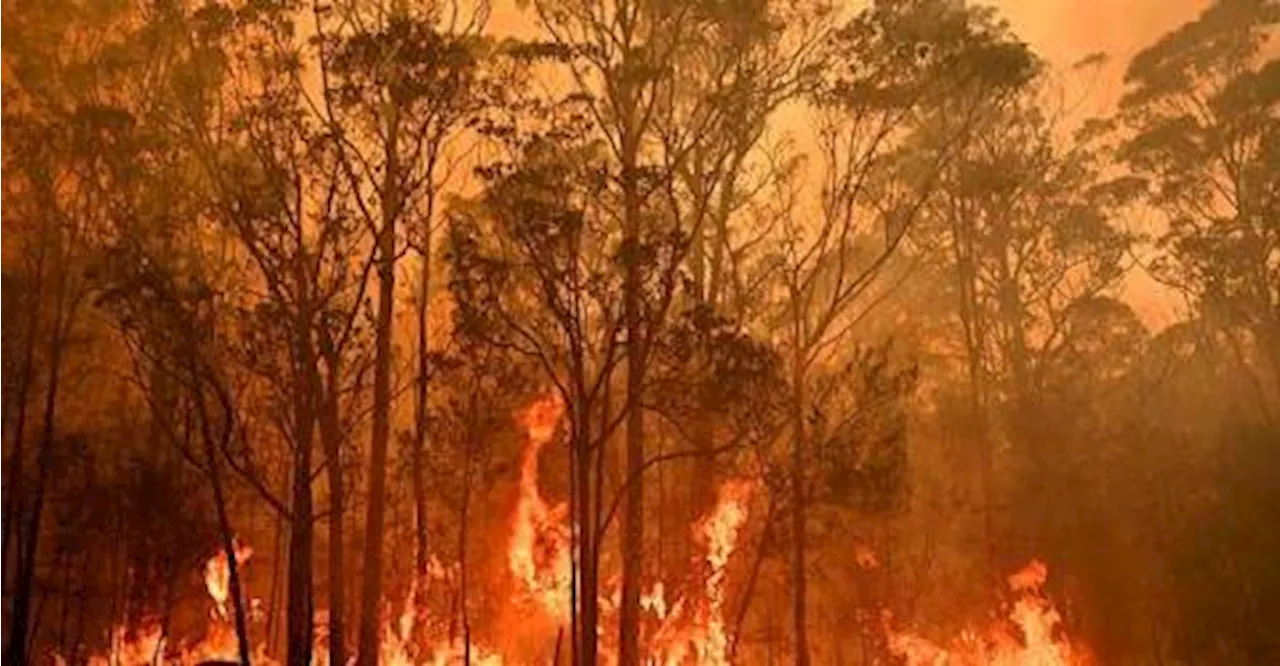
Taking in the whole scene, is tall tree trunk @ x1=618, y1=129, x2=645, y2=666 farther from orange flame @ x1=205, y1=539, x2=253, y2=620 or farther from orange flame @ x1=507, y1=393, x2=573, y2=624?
orange flame @ x1=205, y1=539, x2=253, y2=620

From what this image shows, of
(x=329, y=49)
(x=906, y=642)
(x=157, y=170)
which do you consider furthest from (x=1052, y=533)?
(x=157, y=170)

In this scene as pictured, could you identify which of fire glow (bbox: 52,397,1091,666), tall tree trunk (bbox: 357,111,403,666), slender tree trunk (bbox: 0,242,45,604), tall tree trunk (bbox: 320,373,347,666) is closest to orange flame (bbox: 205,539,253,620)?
fire glow (bbox: 52,397,1091,666)

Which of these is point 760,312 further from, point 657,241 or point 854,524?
Answer: point 657,241

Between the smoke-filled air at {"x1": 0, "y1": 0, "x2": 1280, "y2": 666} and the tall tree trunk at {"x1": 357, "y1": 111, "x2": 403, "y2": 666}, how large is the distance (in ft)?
0.27

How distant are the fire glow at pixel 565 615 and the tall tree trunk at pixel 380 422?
10.9 feet

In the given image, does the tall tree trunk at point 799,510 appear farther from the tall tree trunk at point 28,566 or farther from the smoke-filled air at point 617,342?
the tall tree trunk at point 28,566

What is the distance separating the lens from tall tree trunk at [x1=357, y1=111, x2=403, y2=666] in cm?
1948

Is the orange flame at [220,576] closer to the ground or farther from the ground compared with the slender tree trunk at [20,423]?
closer to the ground

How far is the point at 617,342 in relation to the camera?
19.9 meters

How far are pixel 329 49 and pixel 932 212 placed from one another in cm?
1589

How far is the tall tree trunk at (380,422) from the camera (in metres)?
19.5

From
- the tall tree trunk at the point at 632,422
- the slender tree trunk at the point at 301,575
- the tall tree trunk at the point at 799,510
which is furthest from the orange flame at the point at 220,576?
the tall tree trunk at the point at 799,510

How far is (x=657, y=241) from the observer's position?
20.1 metres

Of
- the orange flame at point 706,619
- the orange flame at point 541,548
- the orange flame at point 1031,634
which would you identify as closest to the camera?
the orange flame at point 706,619
